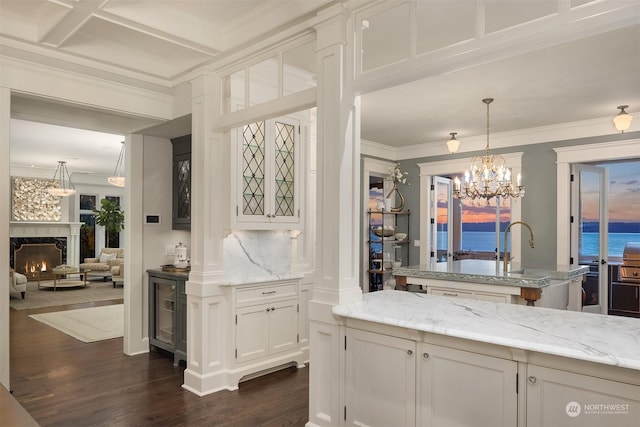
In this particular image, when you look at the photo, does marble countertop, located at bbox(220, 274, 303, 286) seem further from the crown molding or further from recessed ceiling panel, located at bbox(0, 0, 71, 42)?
the crown molding

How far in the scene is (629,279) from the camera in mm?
6891

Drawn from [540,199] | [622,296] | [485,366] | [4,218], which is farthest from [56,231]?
[622,296]

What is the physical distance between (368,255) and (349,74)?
4.86m

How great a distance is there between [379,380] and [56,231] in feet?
37.5

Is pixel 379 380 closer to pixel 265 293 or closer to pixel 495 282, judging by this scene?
pixel 265 293

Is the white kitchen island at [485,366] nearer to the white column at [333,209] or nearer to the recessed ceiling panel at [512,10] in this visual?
the white column at [333,209]

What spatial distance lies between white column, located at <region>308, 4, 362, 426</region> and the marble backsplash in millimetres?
1343

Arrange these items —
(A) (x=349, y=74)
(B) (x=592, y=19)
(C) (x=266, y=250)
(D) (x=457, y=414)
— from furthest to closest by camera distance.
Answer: (C) (x=266, y=250) → (A) (x=349, y=74) → (D) (x=457, y=414) → (B) (x=592, y=19)

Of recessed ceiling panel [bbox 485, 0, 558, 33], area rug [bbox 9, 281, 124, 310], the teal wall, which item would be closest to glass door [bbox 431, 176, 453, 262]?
the teal wall

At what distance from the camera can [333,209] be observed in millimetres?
2602

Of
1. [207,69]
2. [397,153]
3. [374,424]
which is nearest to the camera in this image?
[374,424]

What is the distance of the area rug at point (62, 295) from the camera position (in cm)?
769

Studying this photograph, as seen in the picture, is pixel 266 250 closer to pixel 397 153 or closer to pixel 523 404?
pixel 523 404

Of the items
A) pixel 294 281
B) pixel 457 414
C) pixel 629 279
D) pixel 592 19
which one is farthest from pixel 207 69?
pixel 629 279
